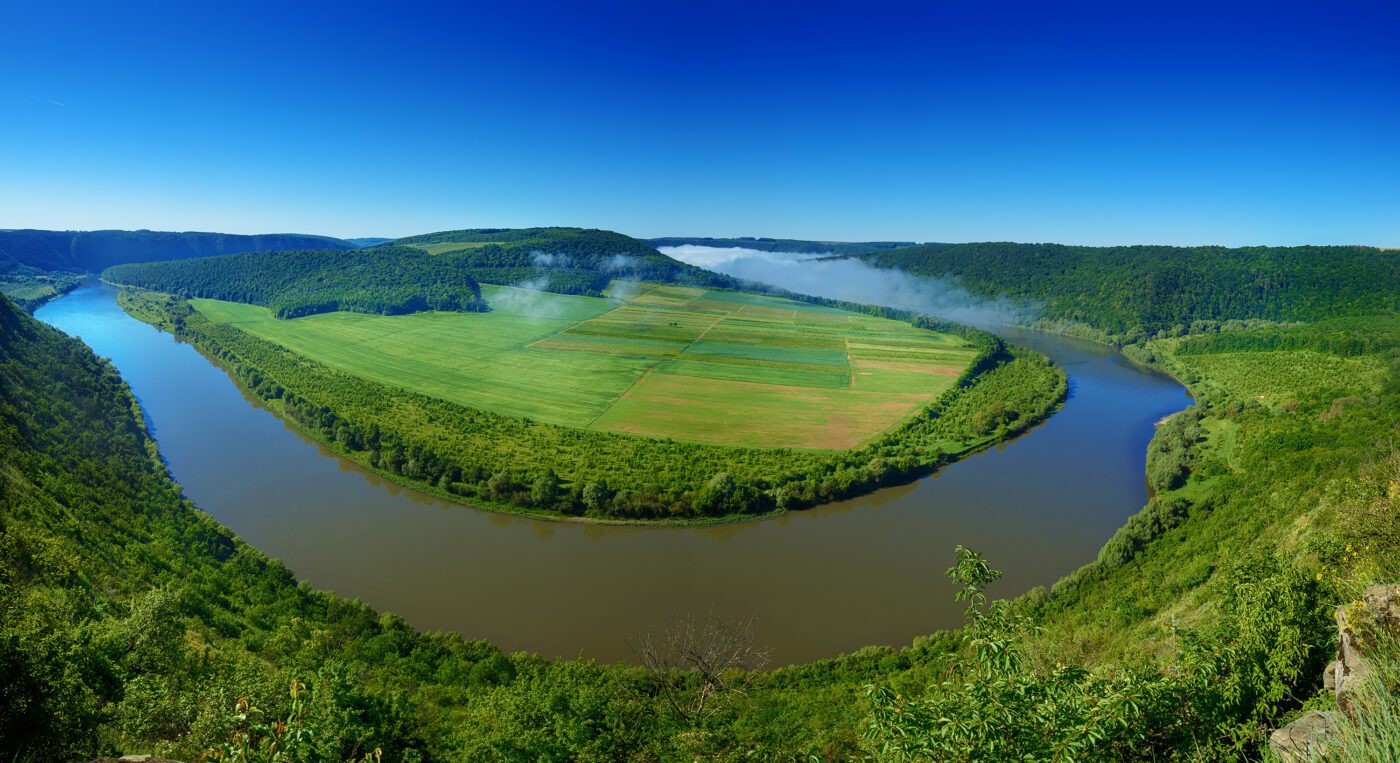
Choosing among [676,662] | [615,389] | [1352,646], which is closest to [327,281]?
[615,389]

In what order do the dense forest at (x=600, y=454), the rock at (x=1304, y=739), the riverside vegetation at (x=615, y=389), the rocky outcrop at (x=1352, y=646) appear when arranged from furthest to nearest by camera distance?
the riverside vegetation at (x=615, y=389) → the dense forest at (x=600, y=454) → the rocky outcrop at (x=1352, y=646) → the rock at (x=1304, y=739)

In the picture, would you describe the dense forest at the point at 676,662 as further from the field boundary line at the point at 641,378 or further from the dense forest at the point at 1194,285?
the dense forest at the point at 1194,285

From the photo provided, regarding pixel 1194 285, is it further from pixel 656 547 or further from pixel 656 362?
pixel 656 547

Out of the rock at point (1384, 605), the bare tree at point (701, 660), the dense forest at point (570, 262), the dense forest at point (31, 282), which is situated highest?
the dense forest at point (570, 262)

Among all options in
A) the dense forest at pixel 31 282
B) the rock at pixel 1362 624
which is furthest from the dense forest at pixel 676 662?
the dense forest at pixel 31 282

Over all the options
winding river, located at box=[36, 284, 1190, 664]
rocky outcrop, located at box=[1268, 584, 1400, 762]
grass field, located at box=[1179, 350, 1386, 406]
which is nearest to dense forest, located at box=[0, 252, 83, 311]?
winding river, located at box=[36, 284, 1190, 664]

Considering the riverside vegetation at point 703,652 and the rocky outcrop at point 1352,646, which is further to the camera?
the rocky outcrop at point 1352,646
